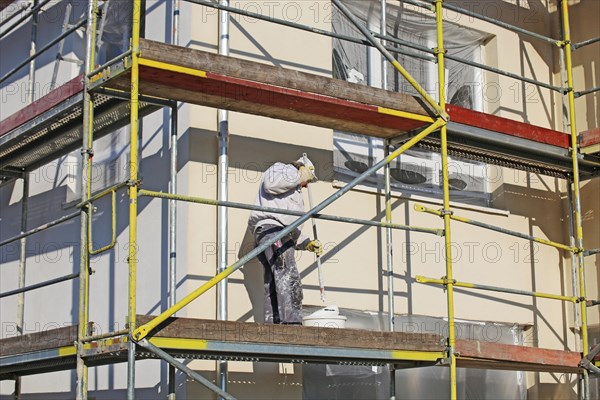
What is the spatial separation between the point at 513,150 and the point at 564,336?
2.36 metres

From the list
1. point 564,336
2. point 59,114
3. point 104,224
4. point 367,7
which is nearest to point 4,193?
point 104,224

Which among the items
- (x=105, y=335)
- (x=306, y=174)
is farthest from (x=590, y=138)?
(x=105, y=335)

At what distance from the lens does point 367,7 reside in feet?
32.9

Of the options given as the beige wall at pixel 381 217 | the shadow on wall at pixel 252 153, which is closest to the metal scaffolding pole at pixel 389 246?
the beige wall at pixel 381 217

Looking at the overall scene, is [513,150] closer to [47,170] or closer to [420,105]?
[420,105]

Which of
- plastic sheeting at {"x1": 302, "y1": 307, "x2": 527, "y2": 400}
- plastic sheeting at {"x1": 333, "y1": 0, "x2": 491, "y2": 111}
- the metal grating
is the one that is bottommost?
plastic sheeting at {"x1": 302, "y1": 307, "x2": 527, "y2": 400}

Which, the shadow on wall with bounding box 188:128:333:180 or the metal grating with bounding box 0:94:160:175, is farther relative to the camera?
the shadow on wall with bounding box 188:128:333:180

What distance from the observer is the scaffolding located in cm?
645

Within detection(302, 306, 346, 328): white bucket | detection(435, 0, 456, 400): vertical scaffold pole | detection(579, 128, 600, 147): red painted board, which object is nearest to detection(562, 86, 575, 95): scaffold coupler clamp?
detection(579, 128, 600, 147): red painted board

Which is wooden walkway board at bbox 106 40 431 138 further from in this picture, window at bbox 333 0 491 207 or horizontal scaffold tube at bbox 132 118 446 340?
window at bbox 333 0 491 207

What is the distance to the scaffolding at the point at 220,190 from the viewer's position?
6.45 metres

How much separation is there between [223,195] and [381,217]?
1691 millimetres

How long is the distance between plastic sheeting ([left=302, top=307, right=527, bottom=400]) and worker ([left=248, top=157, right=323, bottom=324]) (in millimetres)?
786

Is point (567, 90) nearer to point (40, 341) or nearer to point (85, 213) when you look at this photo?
point (85, 213)
